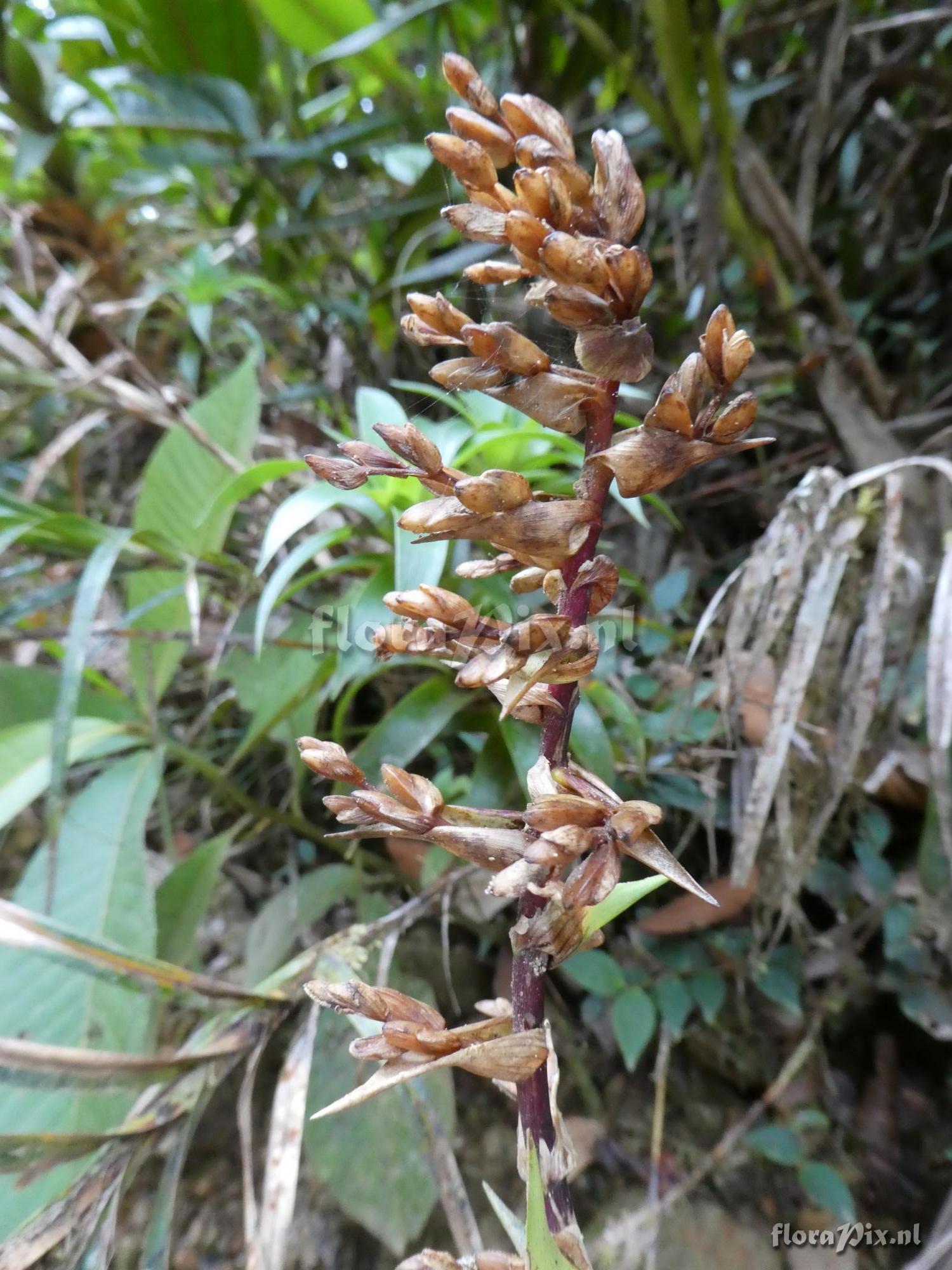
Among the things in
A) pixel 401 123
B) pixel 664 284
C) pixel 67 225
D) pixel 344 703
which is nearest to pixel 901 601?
pixel 344 703

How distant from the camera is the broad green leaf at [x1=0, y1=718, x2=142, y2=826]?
603mm

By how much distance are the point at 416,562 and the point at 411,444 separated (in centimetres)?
25

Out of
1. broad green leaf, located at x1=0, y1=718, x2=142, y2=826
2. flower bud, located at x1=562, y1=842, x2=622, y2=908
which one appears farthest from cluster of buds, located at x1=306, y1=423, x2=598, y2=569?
broad green leaf, located at x1=0, y1=718, x2=142, y2=826

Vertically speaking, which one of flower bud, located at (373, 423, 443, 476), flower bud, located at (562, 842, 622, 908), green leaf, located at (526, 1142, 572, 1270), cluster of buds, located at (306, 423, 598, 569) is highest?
flower bud, located at (373, 423, 443, 476)

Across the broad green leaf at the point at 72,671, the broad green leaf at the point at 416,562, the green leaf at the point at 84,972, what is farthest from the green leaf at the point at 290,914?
the broad green leaf at the point at 416,562

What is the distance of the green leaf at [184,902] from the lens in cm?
66

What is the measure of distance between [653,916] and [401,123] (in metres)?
1.15

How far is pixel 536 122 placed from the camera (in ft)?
0.86

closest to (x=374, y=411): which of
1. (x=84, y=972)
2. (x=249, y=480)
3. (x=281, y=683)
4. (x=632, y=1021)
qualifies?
(x=249, y=480)

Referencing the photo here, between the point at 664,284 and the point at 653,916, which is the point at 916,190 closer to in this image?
the point at 664,284

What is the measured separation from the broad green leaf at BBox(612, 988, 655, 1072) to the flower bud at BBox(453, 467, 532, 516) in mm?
531

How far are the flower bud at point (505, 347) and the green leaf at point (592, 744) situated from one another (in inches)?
11.9

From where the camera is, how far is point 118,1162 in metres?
0.39

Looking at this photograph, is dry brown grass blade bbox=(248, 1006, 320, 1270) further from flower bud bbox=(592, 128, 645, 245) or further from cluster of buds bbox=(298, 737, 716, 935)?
flower bud bbox=(592, 128, 645, 245)
